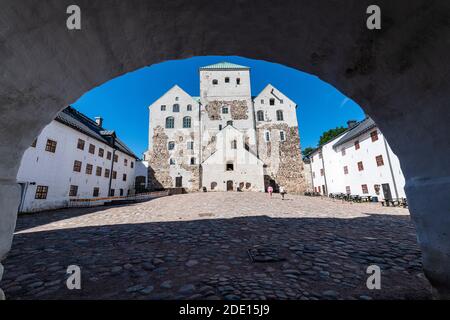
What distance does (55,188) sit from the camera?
16.1 m

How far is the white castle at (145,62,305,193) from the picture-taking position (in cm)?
2927

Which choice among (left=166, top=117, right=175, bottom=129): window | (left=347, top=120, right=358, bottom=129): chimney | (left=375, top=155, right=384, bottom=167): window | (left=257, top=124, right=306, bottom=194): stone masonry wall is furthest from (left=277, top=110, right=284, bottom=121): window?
(left=166, top=117, right=175, bottom=129): window

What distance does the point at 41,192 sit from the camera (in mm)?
14914

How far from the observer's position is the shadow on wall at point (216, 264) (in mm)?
2799

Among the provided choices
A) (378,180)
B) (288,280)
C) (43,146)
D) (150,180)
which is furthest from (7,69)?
(150,180)

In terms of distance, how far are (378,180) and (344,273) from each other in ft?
66.2

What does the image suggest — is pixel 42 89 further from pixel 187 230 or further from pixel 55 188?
pixel 55 188

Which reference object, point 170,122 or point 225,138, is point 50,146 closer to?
point 170,122

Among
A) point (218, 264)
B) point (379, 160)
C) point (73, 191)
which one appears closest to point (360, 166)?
point (379, 160)

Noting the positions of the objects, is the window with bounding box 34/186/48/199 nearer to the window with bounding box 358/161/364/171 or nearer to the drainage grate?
the drainage grate

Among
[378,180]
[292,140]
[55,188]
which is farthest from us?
[292,140]

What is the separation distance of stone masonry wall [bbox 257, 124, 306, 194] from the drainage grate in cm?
2861

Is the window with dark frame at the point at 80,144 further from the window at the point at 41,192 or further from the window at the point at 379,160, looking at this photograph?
the window at the point at 379,160

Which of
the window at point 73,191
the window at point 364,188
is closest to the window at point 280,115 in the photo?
the window at point 364,188
